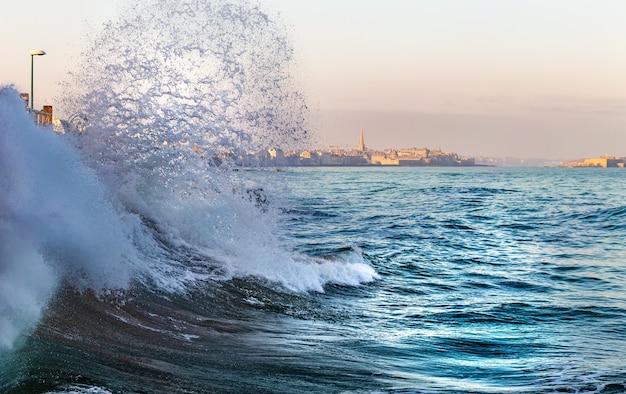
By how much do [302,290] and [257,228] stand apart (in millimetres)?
2421

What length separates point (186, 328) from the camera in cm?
879

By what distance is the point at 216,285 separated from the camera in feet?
38.1

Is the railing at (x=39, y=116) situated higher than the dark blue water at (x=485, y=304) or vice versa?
the railing at (x=39, y=116)

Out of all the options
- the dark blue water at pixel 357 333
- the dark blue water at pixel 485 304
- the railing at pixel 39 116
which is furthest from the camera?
the railing at pixel 39 116

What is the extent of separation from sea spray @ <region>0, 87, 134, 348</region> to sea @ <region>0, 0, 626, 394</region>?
0.02 metres

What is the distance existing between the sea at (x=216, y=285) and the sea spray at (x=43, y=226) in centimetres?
2

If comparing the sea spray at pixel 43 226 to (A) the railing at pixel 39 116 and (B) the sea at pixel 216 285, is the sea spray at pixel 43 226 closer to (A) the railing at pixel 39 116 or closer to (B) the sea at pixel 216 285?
(B) the sea at pixel 216 285

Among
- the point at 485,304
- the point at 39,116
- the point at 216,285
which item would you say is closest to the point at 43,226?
the point at 216,285

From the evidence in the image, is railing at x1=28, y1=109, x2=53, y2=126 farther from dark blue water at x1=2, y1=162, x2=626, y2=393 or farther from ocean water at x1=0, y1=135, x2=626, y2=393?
dark blue water at x1=2, y1=162, x2=626, y2=393

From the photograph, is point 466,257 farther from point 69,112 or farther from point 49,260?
point 49,260

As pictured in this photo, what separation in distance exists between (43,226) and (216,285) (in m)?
3.98

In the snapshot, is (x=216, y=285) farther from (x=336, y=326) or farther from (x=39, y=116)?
(x=39, y=116)

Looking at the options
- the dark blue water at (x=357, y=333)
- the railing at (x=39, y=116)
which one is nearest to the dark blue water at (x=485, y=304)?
the dark blue water at (x=357, y=333)

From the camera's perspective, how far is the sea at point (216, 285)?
6.94 metres
